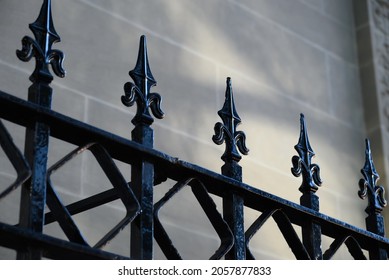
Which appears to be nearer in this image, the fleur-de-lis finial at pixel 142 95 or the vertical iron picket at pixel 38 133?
the vertical iron picket at pixel 38 133

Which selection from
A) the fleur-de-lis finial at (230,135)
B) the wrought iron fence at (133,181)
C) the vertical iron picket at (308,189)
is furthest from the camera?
the vertical iron picket at (308,189)

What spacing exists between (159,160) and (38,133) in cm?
33

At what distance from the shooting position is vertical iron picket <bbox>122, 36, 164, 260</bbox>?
2316mm

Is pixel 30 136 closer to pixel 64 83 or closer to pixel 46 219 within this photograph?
pixel 46 219

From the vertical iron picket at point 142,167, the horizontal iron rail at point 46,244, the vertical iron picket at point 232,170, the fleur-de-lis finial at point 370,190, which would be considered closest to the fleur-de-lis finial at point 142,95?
the vertical iron picket at point 142,167

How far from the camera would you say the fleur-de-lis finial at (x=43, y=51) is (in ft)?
7.54

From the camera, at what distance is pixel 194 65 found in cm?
440

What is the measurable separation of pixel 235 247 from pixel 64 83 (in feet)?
4.91

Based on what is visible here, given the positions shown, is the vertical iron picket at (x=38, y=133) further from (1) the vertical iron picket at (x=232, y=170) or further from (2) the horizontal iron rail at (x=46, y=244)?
(1) the vertical iron picket at (x=232, y=170)

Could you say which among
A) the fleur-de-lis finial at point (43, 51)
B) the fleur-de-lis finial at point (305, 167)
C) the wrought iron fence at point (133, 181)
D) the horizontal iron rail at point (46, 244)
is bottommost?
the horizontal iron rail at point (46, 244)

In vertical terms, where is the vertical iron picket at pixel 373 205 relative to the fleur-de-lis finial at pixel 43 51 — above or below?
below

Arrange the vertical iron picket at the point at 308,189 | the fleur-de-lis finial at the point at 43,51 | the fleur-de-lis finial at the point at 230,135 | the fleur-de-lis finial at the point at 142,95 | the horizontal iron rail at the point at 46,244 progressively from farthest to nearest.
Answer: the vertical iron picket at the point at 308,189, the fleur-de-lis finial at the point at 230,135, the fleur-de-lis finial at the point at 142,95, the fleur-de-lis finial at the point at 43,51, the horizontal iron rail at the point at 46,244

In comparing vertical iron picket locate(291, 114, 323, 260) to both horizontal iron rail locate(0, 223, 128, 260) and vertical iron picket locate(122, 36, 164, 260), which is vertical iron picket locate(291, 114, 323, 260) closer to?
vertical iron picket locate(122, 36, 164, 260)

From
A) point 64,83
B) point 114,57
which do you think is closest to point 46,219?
point 64,83
